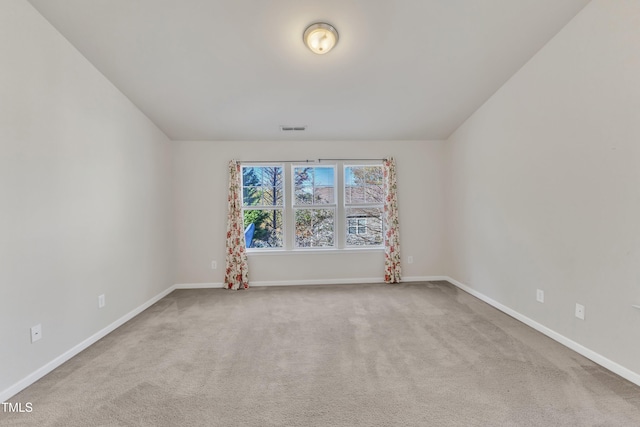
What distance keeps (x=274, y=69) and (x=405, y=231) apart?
3013 millimetres

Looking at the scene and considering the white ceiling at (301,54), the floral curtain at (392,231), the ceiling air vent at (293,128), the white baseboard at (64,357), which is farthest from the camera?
the floral curtain at (392,231)

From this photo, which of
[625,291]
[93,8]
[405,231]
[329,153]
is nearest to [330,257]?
[405,231]

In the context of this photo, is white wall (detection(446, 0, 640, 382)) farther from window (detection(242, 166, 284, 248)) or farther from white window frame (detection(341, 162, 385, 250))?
window (detection(242, 166, 284, 248))

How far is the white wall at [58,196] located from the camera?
6.07 ft

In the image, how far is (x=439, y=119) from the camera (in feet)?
12.6

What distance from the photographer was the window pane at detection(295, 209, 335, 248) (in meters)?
4.48

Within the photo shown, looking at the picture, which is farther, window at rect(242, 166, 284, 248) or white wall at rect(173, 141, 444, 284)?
window at rect(242, 166, 284, 248)

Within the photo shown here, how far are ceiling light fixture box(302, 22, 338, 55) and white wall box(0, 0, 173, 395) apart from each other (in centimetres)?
202

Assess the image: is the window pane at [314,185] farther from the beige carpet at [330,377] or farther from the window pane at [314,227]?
the beige carpet at [330,377]

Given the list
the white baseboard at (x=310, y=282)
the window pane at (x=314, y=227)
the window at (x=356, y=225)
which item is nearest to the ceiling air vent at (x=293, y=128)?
the window pane at (x=314, y=227)

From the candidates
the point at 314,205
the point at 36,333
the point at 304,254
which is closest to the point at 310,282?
the point at 304,254

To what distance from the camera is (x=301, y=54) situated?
265 centimetres

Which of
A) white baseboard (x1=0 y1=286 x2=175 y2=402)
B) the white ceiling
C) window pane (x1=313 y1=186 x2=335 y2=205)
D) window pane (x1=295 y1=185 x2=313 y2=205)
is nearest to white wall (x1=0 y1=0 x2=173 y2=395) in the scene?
white baseboard (x1=0 y1=286 x2=175 y2=402)

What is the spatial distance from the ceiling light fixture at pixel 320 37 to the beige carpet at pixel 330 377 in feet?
8.71
